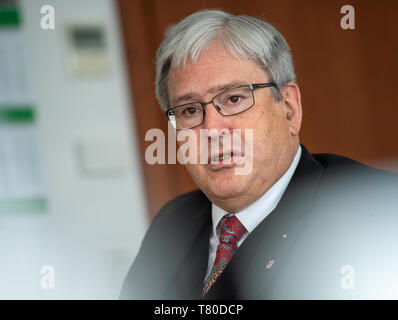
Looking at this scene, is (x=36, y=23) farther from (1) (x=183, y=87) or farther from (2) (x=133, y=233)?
(1) (x=183, y=87)

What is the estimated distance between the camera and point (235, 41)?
0.91 m

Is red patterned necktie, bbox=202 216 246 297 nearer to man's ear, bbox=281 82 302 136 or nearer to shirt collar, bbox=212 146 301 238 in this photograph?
shirt collar, bbox=212 146 301 238

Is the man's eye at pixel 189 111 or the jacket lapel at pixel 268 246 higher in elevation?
the man's eye at pixel 189 111

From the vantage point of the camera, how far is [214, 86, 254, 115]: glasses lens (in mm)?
918

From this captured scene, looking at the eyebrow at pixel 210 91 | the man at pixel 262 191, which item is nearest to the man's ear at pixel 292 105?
the man at pixel 262 191

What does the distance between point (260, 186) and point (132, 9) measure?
106 centimetres

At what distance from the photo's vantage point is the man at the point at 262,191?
0.82 m

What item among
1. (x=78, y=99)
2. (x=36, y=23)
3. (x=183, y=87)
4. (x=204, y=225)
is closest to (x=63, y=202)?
(x=78, y=99)

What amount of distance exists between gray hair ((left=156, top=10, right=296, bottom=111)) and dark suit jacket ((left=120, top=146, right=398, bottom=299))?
0.18 m

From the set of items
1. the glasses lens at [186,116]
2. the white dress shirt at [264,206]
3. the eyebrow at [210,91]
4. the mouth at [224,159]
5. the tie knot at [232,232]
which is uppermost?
the eyebrow at [210,91]

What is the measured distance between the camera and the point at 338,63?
1.44 metres

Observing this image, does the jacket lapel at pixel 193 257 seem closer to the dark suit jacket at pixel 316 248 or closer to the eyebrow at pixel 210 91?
the dark suit jacket at pixel 316 248

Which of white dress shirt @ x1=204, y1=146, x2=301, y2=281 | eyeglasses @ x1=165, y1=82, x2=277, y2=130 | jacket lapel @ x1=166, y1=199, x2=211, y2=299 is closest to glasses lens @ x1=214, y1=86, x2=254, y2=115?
eyeglasses @ x1=165, y1=82, x2=277, y2=130

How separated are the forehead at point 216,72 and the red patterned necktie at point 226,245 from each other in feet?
0.85
